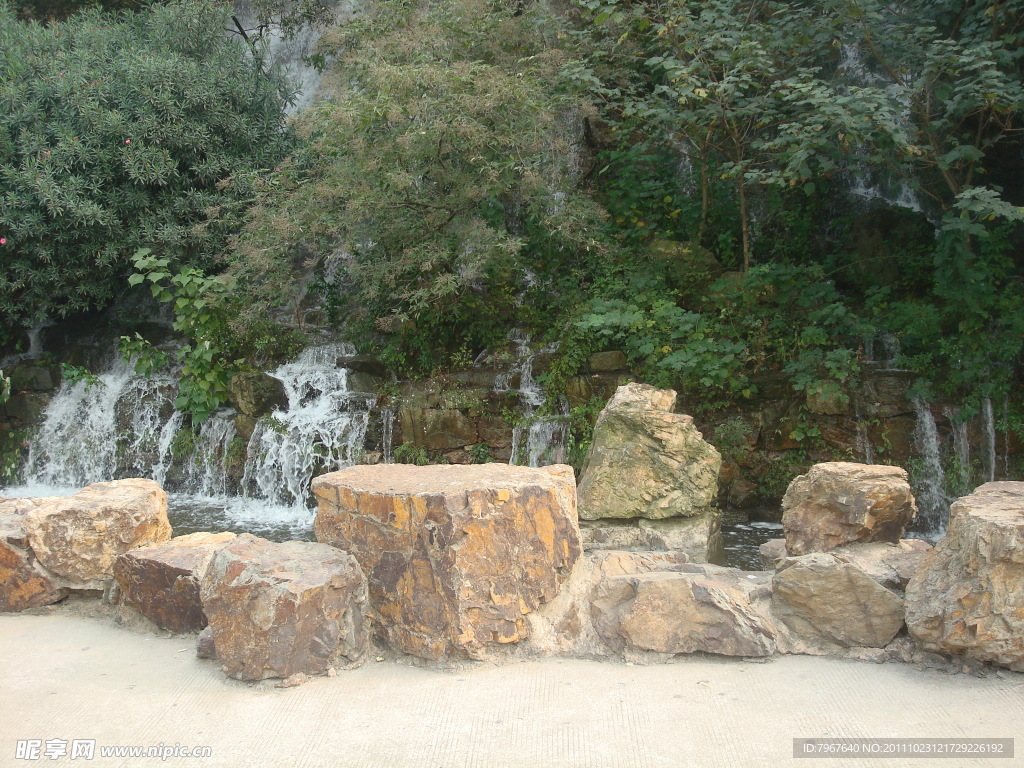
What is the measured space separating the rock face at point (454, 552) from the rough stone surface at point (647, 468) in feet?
5.54

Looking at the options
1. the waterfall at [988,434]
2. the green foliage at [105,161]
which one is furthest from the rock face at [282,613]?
the green foliage at [105,161]

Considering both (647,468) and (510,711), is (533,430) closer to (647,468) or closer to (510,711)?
(647,468)

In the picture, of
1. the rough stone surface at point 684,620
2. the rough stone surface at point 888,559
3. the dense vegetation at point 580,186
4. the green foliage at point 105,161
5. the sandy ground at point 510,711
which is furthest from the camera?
the green foliage at point 105,161

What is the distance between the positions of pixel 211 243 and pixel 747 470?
6482 millimetres

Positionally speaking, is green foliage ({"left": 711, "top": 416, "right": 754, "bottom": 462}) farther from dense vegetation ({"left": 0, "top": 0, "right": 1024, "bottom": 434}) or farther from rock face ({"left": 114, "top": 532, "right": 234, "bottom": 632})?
rock face ({"left": 114, "top": 532, "right": 234, "bottom": 632})

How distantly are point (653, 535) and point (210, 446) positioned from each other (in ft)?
17.9

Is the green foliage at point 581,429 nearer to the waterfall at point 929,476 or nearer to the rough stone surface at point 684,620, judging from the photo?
the waterfall at point 929,476

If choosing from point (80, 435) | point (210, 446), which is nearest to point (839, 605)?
point (210, 446)

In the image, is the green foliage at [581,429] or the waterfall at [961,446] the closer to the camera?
the waterfall at [961,446]

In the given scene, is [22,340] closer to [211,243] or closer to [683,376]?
[211,243]

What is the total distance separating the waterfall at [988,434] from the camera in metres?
6.58

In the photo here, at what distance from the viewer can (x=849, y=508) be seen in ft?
11.5

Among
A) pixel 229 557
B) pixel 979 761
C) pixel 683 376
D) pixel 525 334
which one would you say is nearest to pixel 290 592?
pixel 229 557

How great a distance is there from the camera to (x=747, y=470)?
23.2 ft
